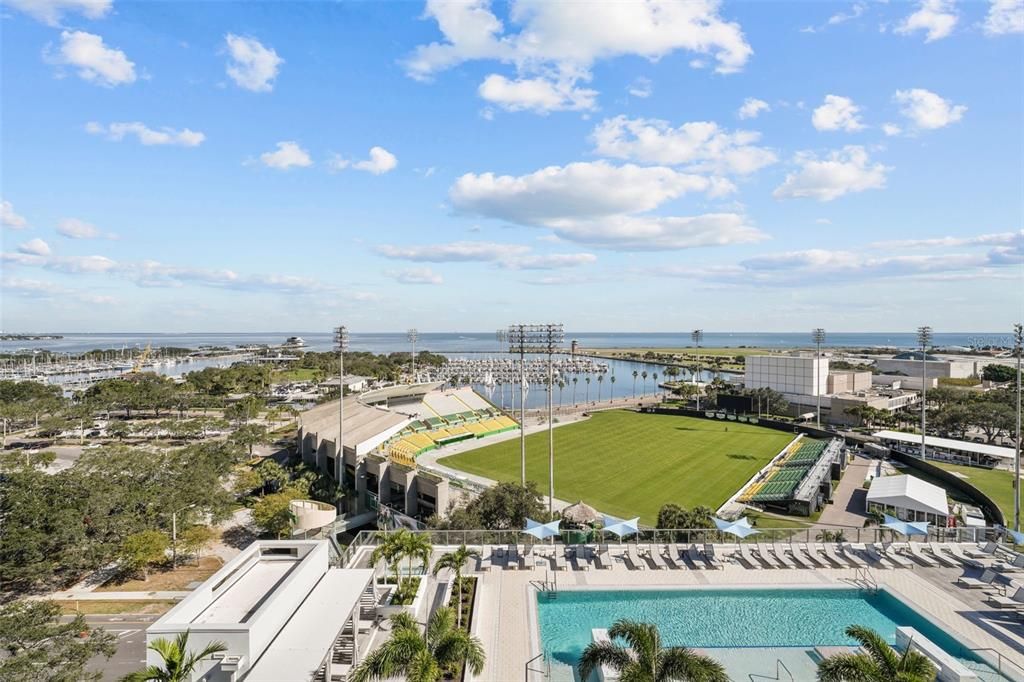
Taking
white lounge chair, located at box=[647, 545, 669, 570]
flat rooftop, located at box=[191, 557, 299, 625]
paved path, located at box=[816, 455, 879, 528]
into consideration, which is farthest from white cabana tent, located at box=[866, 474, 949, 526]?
flat rooftop, located at box=[191, 557, 299, 625]

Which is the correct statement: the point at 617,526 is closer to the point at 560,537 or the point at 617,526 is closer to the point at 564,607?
the point at 560,537

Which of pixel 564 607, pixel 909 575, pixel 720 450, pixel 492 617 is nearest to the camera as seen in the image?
pixel 492 617

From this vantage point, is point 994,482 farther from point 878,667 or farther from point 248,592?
point 248,592

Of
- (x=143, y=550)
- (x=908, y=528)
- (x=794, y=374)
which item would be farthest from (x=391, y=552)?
(x=794, y=374)

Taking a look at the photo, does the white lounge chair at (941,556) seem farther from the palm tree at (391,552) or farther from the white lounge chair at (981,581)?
the palm tree at (391,552)

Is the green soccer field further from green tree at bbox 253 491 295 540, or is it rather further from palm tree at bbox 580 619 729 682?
palm tree at bbox 580 619 729 682

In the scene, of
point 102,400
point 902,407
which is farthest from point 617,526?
point 102,400

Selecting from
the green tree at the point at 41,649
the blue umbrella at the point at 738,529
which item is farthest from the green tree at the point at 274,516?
the blue umbrella at the point at 738,529
